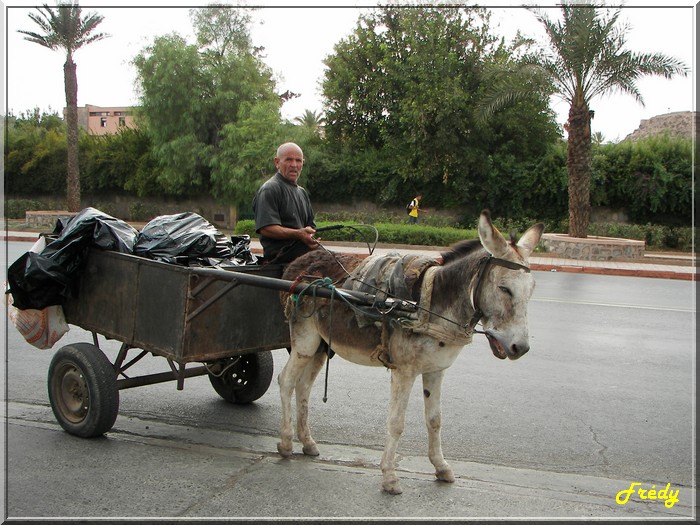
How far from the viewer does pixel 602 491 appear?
4473 millimetres

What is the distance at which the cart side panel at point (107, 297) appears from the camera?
16.6 feet

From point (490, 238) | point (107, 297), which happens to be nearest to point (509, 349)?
point (490, 238)

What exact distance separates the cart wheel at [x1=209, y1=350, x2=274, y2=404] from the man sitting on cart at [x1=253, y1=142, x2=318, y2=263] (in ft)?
3.81

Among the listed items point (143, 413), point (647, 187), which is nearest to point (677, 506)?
point (143, 413)

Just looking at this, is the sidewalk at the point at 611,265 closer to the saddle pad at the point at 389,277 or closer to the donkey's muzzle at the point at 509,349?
the saddle pad at the point at 389,277

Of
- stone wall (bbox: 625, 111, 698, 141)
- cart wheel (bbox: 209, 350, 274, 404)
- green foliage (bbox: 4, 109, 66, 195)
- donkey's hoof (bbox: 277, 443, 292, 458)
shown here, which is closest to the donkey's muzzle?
donkey's hoof (bbox: 277, 443, 292, 458)

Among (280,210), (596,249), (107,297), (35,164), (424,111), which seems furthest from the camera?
(35,164)

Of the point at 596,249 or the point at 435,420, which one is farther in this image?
the point at 596,249

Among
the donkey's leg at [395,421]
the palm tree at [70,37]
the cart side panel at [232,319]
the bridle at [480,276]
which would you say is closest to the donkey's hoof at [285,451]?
the cart side panel at [232,319]

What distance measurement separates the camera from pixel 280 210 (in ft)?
16.9

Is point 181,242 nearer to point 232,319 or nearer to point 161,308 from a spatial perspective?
point 161,308

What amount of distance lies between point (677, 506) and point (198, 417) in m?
3.80

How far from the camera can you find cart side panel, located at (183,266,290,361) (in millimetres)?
4703

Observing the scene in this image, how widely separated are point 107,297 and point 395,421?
100 inches
